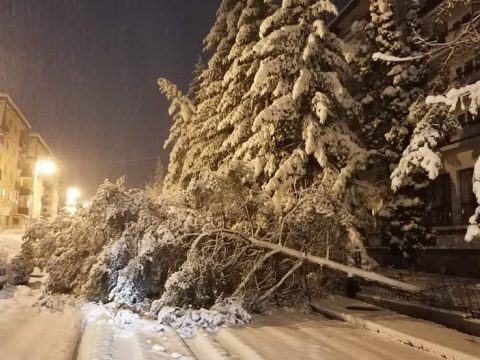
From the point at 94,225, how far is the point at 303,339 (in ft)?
22.9

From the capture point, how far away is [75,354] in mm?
7793

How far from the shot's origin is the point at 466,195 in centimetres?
2134

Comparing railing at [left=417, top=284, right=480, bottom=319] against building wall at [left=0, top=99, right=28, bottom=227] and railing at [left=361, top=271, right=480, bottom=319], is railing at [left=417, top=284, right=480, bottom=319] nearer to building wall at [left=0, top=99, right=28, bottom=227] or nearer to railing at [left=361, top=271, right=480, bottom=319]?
railing at [left=361, top=271, right=480, bottom=319]

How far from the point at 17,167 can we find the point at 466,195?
164 ft

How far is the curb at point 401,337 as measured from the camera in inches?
321

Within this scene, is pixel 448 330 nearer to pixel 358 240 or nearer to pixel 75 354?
pixel 358 240

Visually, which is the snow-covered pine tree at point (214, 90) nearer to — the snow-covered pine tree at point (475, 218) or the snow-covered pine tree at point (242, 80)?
the snow-covered pine tree at point (242, 80)

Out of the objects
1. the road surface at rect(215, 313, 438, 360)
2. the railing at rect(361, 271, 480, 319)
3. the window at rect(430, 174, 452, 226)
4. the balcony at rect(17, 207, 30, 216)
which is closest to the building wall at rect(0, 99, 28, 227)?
the balcony at rect(17, 207, 30, 216)

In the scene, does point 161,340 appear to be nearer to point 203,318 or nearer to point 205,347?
point 205,347

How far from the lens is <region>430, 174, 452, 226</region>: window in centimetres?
2227

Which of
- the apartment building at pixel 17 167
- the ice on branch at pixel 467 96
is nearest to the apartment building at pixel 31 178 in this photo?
the apartment building at pixel 17 167

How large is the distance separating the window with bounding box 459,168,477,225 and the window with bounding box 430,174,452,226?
72 centimetres

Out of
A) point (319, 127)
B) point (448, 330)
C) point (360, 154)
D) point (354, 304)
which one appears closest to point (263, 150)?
point (319, 127)

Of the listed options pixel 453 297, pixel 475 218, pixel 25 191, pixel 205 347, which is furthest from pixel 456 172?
pixel 25 191
